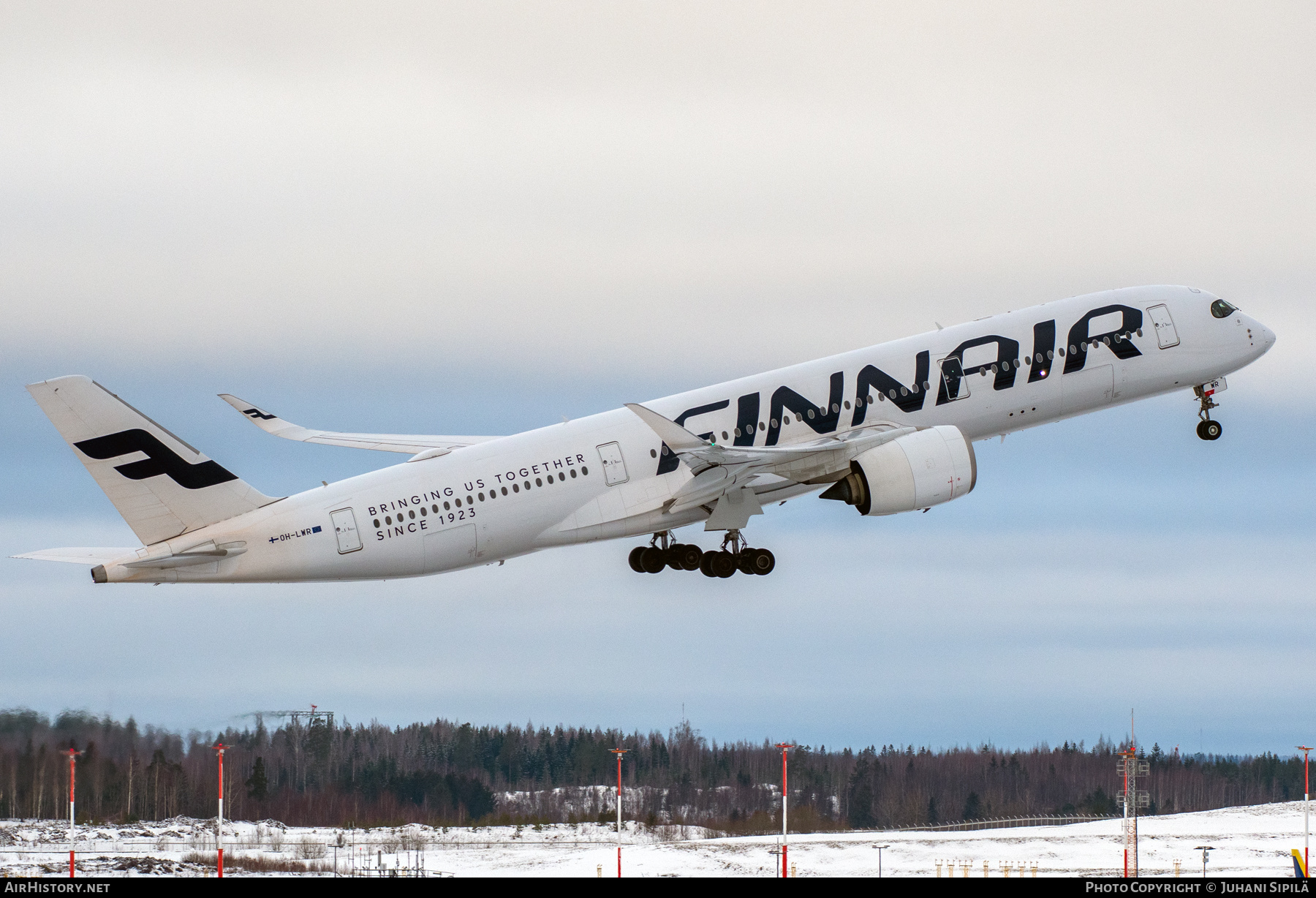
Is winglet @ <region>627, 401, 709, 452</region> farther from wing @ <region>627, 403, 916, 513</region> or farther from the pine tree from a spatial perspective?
the pine tree

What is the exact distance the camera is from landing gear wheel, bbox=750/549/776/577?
158 feet

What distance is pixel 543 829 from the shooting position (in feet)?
214

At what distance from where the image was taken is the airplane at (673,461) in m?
43.0

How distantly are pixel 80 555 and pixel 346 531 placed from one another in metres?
7.14

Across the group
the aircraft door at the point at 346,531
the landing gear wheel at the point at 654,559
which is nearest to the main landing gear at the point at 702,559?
the landing gear wheel at the point at 654,559

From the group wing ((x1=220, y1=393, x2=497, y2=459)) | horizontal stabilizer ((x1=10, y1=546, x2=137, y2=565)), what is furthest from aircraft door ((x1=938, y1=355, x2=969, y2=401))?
horizontal stabilizer ((x1=10, y1=546, x2=137, y2=565))

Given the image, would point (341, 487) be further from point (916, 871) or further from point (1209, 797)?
point (1209, 797)

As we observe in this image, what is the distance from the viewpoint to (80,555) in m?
42.8

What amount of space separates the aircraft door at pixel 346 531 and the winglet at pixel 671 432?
858cm

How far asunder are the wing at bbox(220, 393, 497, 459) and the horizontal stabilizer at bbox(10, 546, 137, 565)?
9700 millimetres

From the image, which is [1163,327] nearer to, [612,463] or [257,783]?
[612,463]

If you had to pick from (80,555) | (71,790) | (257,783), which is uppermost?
(80,555)

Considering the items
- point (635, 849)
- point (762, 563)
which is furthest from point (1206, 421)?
point (635, 849)
